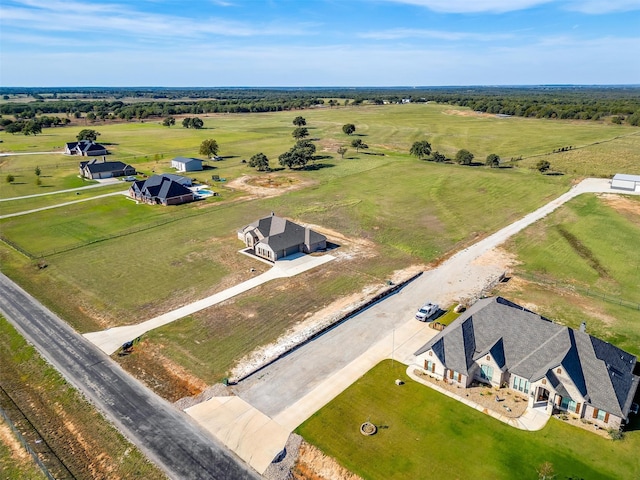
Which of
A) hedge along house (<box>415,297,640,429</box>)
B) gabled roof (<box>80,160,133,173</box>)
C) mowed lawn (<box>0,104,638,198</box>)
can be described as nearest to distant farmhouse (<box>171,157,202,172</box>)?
mowed lawn (<box>0,104,638,198</box>)

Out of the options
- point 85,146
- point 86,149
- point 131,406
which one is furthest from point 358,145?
point 131,406

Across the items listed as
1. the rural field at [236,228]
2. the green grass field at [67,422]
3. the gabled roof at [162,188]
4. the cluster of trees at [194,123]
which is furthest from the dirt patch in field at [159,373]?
the cluster of trees at [194,123]

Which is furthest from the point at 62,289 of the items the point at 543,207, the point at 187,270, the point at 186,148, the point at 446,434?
the point at 186,148

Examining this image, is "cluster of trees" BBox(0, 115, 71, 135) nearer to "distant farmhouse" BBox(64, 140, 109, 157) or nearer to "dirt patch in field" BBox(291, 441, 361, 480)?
"distant farmhouse" BBox(64, 140, 109, 157)

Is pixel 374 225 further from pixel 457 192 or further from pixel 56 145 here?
pixel 56 145

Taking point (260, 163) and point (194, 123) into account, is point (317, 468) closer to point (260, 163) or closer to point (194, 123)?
point (260, 163)

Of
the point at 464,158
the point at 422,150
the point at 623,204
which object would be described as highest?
the point at 422,150
